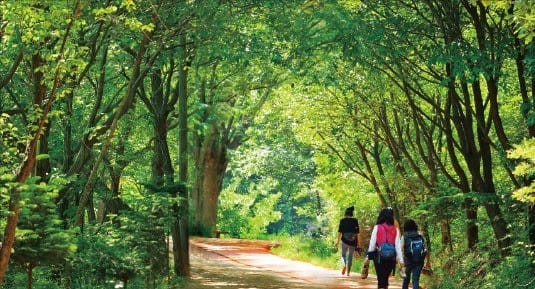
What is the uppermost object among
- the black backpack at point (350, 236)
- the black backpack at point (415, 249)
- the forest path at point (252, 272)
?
the black backpack at point (350, 236)

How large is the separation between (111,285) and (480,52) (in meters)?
7.37

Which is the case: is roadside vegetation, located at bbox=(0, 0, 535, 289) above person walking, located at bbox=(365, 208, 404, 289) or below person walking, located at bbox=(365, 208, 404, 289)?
above

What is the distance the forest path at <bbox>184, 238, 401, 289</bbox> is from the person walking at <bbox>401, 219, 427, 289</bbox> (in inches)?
126

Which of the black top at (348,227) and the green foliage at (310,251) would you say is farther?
the green foliage at (310,251)

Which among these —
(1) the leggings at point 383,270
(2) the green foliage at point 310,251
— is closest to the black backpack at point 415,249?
(1) the leggings at point 383,270

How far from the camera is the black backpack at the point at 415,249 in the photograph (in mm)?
14898

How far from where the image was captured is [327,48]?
17.6m

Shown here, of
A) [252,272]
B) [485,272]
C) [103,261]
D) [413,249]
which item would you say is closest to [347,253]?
[252,272]

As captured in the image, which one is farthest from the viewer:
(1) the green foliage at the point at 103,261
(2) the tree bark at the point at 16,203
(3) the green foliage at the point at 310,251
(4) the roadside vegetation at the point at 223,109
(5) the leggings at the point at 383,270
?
(3) the green foliage at the point at 310,251

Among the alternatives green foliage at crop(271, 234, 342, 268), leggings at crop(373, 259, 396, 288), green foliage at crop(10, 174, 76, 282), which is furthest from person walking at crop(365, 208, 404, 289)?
green foliage at crop(271, 234, 342, 268)

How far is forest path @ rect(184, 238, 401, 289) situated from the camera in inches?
770

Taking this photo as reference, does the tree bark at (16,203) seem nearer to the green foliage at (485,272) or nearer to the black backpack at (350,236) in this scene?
the green foliage at (485,272)

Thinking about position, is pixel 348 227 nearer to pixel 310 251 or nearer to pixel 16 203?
pixel 16 203

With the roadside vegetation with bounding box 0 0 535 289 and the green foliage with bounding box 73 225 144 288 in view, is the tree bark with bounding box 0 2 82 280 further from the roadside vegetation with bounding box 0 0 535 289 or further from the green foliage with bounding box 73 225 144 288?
the green foliage with bounding box 73 225 144 288
